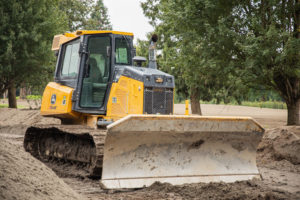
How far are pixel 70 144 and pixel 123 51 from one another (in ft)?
6.89

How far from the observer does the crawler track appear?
6.33 metres

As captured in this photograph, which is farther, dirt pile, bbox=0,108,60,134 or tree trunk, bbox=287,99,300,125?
dirt pile, bbox=0,108,60,134

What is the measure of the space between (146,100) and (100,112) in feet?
3.46

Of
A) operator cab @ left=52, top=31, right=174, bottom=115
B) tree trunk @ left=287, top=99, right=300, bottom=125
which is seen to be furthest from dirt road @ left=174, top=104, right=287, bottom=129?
operator cab @ left=52, top=31, right=174, bottom=115

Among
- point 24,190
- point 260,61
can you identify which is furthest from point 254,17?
point 24,190

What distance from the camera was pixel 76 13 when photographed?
129 ft

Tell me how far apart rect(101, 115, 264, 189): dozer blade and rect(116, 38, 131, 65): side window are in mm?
2306

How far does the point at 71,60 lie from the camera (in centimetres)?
863

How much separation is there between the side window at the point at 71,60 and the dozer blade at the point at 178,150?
2568 mm

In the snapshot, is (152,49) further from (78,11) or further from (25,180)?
(78,11)

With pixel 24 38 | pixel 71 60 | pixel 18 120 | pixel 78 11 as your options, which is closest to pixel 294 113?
pixel 71 60

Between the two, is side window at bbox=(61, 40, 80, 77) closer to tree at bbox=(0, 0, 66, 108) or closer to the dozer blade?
the dozer blade

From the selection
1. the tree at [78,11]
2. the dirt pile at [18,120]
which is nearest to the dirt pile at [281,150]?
the dirt pile at [18,120]

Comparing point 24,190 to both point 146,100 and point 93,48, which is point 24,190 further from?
point 93,48
